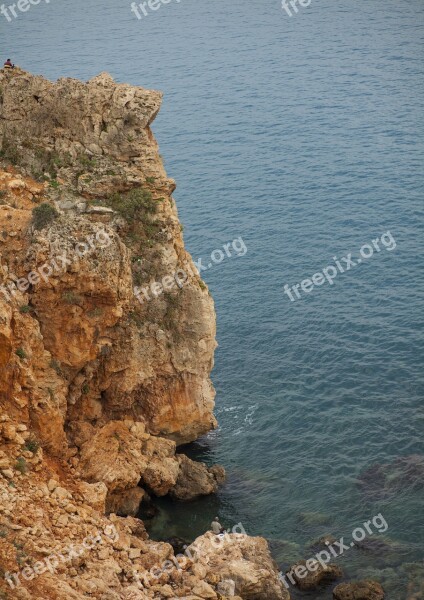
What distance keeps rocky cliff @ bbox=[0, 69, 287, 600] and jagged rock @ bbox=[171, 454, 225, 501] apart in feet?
0.39

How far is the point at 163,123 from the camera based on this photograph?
335 ft

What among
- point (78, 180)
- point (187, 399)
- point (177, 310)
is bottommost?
point (187, 399)

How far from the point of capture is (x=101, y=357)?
4872 cm

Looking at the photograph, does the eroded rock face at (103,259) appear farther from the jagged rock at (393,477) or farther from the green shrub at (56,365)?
the jagged rock at (393,477)

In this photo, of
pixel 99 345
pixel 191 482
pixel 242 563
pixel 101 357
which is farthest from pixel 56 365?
pixel 242 563

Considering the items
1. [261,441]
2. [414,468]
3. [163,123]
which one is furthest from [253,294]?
[163,123]

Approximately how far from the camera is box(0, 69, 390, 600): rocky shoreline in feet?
130

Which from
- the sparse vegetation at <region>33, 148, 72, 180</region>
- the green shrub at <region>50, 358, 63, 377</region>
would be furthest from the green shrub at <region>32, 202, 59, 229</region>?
the green shrub at <region>50, 358, 63, 377</region>

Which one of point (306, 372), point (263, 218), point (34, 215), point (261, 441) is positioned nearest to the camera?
point (34, 215)

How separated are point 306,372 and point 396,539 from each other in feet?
53.6

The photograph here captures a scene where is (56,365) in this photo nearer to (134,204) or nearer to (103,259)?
(103,259)

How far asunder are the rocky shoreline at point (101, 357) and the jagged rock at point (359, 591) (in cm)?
8

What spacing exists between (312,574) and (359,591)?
2.72 m

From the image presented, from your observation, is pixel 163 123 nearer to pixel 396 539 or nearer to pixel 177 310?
pixel 177 310
